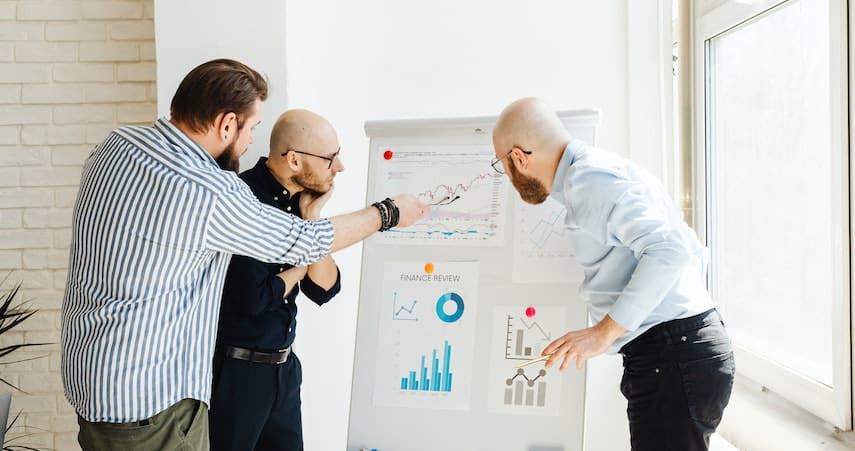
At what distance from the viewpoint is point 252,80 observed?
1763mm

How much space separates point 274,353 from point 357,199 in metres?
1.31

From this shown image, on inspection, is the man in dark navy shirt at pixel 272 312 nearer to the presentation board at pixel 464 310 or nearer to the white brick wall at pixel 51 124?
the presentation board at pixel 464 310

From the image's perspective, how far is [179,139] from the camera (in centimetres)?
162

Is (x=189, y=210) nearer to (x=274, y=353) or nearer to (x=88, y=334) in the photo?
(x=88, y=334)

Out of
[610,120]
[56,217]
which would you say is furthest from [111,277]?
[610,120]

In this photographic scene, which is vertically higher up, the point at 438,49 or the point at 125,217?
the point at 438,49

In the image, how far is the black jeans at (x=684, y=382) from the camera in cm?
175

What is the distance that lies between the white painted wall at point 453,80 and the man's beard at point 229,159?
902 millimetres

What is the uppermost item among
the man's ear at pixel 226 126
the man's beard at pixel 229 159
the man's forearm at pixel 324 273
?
the man's ear at pixel 226 126

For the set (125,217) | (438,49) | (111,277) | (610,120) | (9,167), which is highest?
(438,49)

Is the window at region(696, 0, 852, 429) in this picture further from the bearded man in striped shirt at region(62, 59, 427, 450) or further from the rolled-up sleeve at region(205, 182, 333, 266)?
the bearded man in striped shirt at region(62, 59, 427, 450)

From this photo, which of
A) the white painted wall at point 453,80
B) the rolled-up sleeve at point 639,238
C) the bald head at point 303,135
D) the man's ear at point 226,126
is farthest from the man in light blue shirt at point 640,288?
the white painted wall at point 453,80

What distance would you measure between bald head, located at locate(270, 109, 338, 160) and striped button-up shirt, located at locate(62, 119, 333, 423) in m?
0.42

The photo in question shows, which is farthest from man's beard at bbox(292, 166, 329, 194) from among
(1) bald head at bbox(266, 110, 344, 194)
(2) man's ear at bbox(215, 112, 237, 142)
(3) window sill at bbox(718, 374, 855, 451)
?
(3) window sill at bbox(718, 374, 855, 451)
